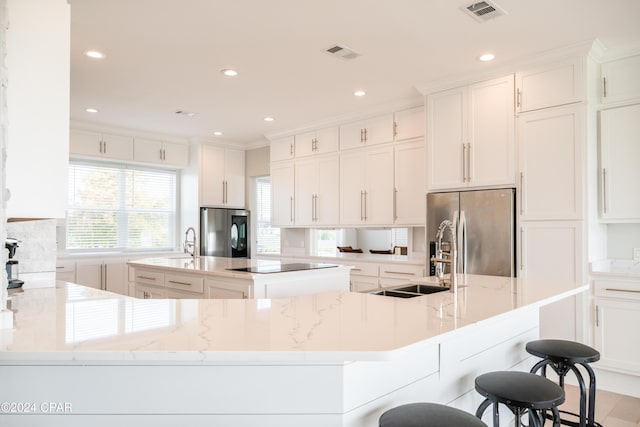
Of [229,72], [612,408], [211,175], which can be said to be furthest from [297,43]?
[211,175]

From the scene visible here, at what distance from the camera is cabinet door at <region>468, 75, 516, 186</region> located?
354 cm

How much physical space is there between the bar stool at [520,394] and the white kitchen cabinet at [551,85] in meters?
2.41

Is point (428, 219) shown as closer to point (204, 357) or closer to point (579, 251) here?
point (579, 251)

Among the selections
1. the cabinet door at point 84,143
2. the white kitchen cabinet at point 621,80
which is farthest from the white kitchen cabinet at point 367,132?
the cabinet door at point 84,143

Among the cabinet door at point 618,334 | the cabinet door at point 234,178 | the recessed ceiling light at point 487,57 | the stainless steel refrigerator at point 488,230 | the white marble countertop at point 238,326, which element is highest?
the recessed ceiling light at point 487,57

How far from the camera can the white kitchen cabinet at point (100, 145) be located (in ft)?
17.5

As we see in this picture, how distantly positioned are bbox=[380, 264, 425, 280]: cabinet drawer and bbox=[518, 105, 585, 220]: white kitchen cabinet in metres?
1.19

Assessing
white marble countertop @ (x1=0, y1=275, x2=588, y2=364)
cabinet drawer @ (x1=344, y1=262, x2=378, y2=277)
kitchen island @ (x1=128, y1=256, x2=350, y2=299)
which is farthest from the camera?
cabinet drawer @ (x1=344, y1=262, x2=378, y2=277)

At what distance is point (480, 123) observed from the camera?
3.70 m

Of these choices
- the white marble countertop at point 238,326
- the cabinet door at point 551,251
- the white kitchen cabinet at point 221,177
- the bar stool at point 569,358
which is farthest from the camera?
the white kitchen cabinet at point 221,177

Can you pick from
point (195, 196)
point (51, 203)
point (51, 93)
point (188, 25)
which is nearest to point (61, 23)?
point (51, 93)

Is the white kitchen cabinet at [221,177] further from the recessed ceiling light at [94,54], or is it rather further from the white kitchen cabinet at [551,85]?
the white kitchen cabinet at [551,85]

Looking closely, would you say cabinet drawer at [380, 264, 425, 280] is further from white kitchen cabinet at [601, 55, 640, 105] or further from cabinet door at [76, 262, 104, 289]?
cabinet door at [76, 262, 104, 289]

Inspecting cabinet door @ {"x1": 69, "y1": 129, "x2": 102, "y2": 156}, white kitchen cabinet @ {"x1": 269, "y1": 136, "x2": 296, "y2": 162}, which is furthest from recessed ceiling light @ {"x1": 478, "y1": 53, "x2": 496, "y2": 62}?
cabinet door @ {"x1": 69, "y1": 129, "x2": 102, "y2": 156}
